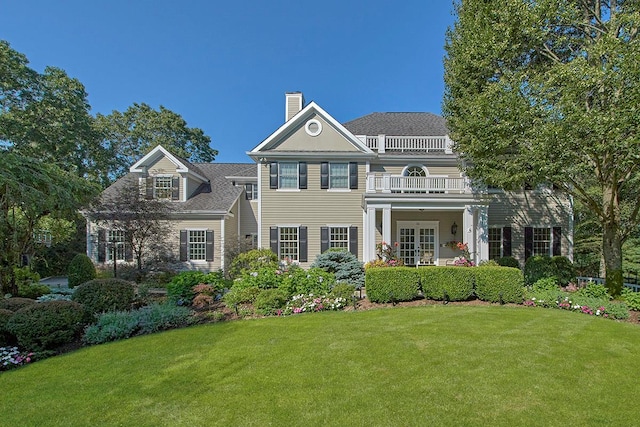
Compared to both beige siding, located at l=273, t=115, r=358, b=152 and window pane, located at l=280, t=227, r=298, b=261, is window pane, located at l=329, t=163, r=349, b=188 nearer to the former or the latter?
beige siding, located at l=273, t=115, r=358, b=152

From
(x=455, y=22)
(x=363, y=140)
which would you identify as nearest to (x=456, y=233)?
(x=363, y=140)

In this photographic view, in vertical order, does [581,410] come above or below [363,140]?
below

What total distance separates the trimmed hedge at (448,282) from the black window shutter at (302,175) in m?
7.41

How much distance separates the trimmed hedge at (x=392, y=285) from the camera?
8305 mm

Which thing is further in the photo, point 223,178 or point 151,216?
point 223,178

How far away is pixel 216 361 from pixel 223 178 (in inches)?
575

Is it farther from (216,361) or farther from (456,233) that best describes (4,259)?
(456,233)

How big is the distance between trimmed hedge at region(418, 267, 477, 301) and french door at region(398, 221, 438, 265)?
5.99 metres

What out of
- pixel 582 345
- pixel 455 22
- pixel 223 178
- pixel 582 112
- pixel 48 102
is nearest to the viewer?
pixel 582 345

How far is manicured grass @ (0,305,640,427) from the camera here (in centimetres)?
333

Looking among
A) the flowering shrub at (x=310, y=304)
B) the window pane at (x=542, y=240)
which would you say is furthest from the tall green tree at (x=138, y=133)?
the window pane at (x=542, y=240)

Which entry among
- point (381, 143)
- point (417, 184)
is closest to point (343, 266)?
point (417, 184)

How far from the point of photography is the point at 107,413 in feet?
11.3

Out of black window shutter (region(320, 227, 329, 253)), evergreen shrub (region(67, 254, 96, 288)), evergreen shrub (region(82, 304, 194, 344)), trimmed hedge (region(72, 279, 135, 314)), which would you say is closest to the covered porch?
black window shutter (region(320, 227, 329, 253))
